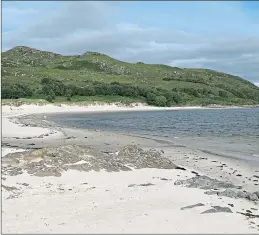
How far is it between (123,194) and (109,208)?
1.88 m

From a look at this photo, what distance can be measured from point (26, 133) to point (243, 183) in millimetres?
26560

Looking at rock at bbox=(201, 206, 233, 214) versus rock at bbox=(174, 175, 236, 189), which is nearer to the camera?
rock at bbox=(201, 206, 233, 214)

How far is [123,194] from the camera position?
1375cm

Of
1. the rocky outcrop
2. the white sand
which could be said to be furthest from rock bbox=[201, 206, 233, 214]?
the rocky outcrop

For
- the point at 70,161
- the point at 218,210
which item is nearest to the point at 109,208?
the point at 218,210

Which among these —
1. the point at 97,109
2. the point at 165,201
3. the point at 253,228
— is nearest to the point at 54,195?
the point at 165,201

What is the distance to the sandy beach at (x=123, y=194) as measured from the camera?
10.5 metres

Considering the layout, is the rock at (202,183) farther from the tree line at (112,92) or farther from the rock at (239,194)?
the tree line at (112,92)

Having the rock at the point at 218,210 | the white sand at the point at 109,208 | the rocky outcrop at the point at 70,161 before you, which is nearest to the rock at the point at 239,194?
the white sand at the point at 109,208

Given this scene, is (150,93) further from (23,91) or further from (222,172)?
(222,172)

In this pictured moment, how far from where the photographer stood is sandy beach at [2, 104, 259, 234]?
34.3 ft

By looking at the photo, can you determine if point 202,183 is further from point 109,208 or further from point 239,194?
point 109,208

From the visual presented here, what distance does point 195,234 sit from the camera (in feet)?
32.3

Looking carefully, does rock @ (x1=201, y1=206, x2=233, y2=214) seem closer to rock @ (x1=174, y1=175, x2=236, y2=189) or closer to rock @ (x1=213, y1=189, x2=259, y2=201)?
rock @ (x1=213, y1=189, x2=259, y2=201)
